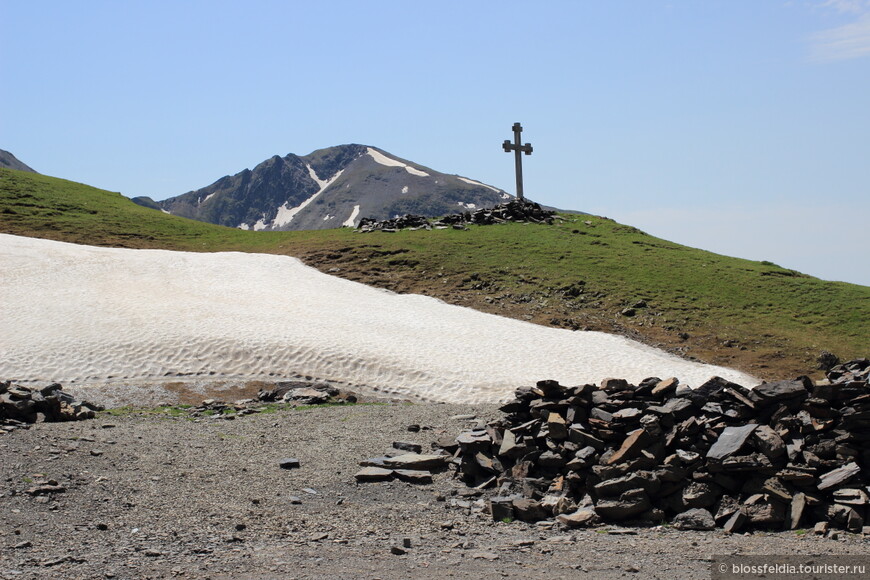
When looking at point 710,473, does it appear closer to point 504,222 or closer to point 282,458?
point 282,458

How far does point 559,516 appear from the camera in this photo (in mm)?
11781

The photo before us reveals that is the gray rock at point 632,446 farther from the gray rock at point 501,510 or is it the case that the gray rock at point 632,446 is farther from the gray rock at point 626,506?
the gray rock at point 501,510

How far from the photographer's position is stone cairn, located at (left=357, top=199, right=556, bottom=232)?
5209cm

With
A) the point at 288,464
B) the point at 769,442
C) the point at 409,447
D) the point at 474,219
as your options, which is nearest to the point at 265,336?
the point at 409,447

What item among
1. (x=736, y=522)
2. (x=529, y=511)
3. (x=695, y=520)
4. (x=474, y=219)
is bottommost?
(x=529, y=511)

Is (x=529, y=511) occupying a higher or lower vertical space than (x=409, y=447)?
higher

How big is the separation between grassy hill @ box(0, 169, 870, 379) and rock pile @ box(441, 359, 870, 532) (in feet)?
59.9

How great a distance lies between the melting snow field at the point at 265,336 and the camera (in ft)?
84.0

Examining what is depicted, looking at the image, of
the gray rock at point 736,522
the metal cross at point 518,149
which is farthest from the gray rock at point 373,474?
the metal cross at point 518,149

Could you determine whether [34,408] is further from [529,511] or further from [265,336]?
[529,511]

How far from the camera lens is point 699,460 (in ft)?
39.8

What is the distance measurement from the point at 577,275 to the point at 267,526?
31573 mm

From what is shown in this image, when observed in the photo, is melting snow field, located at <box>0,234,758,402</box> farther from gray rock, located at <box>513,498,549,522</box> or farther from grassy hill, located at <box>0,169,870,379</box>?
gray rock, located at <box>513,498,549,522</box>

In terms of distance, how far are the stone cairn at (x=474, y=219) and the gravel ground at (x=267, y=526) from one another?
35.6 metres
